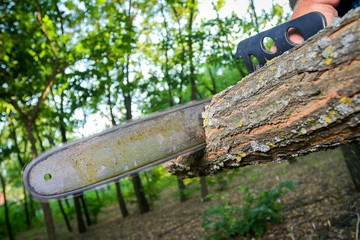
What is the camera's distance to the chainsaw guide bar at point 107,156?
997mm

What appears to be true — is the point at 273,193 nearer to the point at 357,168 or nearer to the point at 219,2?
the point at 357,168

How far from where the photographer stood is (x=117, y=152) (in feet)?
3.42

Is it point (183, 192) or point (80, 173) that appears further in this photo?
point (183, 192)

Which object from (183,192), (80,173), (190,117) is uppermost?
(190,117)

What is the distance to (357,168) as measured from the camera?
Result: 385 cm

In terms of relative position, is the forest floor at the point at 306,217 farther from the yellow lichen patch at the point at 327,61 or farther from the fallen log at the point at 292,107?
the yellow lichen patch at the point at 327,61

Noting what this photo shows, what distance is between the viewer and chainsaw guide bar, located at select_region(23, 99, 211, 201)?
39.2 inches

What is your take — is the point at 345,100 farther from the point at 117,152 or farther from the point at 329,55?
the point at 117,152

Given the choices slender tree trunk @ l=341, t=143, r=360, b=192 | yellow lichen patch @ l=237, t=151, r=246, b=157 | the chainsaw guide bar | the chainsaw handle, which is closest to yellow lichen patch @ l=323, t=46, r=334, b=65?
the chainsaw handle

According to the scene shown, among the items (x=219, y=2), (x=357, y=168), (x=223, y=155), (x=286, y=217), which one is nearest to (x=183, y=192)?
(x=286, y=217)

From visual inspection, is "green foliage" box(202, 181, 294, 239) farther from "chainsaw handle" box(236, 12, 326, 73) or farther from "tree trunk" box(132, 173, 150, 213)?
"tree trunk" box(132, 173, 150, 213)

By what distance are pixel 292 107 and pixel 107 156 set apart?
84cm

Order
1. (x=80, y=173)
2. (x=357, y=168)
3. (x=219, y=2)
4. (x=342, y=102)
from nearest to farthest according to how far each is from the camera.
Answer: (x=342, y=102) → (x=80, y=173) → (x=357, y=168) → (x=219, y=2)

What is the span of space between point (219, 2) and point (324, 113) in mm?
4964
